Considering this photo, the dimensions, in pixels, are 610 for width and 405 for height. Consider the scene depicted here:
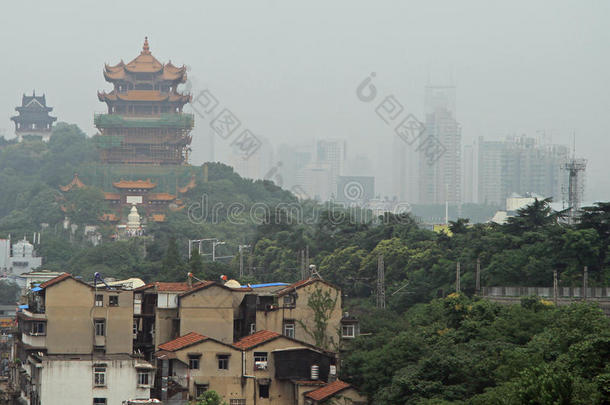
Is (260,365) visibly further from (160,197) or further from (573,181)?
(160,197)

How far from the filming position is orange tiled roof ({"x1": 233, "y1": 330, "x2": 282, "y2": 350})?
2770 cm

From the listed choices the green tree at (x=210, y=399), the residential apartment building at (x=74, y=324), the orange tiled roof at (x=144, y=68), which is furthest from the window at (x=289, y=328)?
→ the orange tiled roof at (x=144, y=68)

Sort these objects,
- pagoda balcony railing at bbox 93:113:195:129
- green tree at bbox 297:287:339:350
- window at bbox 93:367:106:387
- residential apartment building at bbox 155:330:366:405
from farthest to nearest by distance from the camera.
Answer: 1. pagoda balcony railing at bbox 93:113:195:129
2. green tree at bbox 297:287:339:350
3. residential apartment building at bbox 155:330:366:405
4. window at bbox 93:367:106:387

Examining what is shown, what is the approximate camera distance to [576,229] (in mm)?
36562

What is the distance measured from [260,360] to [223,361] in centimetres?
80

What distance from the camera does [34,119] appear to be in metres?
112

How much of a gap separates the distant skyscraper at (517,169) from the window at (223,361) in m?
82.7

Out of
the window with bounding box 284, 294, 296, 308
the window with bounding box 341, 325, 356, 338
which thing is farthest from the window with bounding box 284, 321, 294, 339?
the window with bounding box 341, 325, 356, 338

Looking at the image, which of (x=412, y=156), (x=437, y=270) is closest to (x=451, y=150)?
(x=412, y=156)

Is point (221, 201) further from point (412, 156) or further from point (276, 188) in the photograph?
point (412, 156)

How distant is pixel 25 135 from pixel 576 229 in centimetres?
8112

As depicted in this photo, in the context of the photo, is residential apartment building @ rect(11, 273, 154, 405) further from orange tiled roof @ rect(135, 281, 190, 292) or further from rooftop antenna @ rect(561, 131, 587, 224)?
rooftop antenna @ rect(561, 131, 587, 224)

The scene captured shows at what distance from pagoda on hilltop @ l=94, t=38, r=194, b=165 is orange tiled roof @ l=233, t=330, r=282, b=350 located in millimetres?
55422

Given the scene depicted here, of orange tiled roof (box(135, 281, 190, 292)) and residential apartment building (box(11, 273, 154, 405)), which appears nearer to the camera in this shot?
residential apartment building (box(11, 273, 154, 405))
